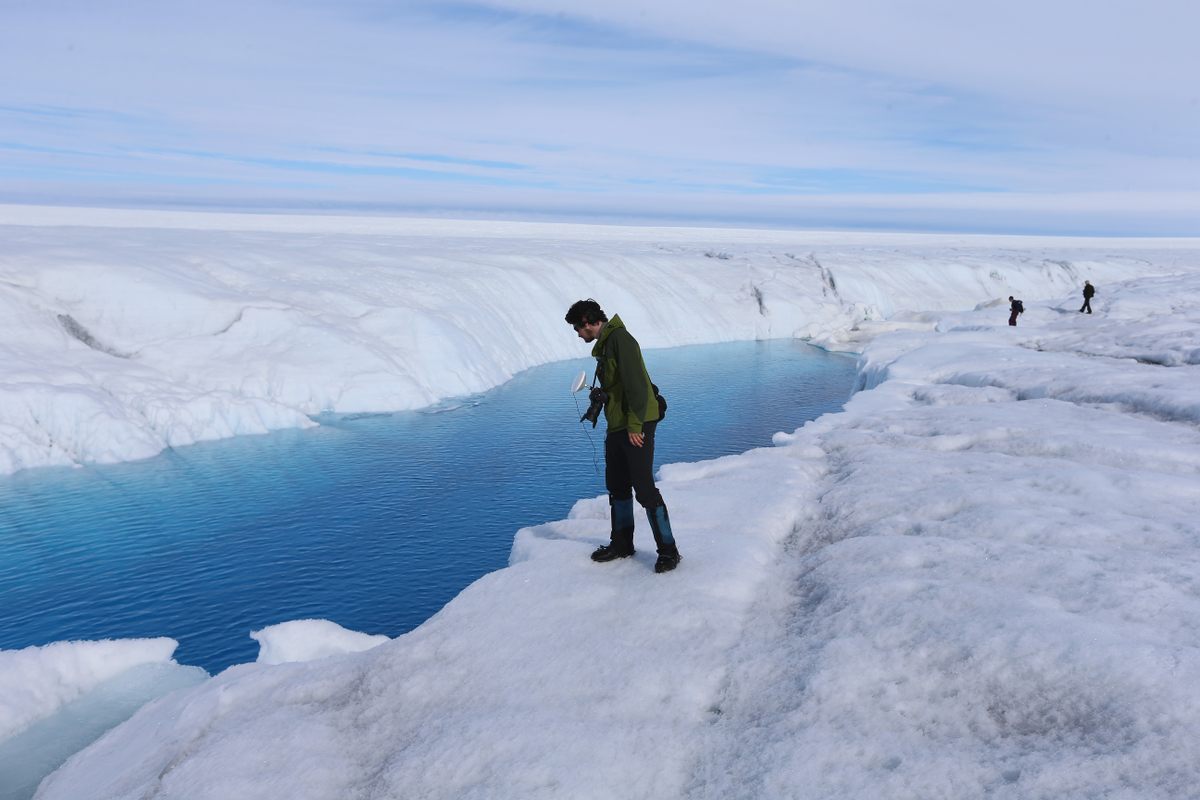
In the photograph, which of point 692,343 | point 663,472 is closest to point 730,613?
point 663,472

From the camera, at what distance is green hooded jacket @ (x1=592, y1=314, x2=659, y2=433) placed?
6.09 meters

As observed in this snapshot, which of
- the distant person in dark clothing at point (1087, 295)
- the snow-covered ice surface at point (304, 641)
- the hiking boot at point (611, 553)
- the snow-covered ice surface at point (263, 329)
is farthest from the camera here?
the distant person in dark clothing at point (1087, 295)

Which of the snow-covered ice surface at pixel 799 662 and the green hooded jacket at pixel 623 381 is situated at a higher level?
the green hooded jacket at pixel 623 381

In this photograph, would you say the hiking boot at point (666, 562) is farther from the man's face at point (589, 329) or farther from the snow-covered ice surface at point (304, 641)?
the snow-covered ice surface at point (304, 641)

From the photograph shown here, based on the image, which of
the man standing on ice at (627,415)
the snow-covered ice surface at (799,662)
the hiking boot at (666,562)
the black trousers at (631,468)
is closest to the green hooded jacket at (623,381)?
the man standing on ice at (627,415)

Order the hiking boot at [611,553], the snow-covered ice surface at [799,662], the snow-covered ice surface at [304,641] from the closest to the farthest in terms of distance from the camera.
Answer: the snow-covered ice surface at [799,662] < the hiking boot at [611,553] < the snow-covered ice surface at [304,641]

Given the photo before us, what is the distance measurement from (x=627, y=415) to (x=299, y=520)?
494 inches

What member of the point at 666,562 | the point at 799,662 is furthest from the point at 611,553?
the point at 799,662

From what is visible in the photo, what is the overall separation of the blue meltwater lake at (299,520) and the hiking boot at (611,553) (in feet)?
1.76


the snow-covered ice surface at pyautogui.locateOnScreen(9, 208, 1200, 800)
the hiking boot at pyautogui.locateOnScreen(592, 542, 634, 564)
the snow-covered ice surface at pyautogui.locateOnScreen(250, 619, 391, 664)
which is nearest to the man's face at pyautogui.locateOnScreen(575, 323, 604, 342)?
the hiking boot at pyautogui.locateOnScreen(592, 542, 634, 564)

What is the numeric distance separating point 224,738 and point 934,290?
7182 centimetres

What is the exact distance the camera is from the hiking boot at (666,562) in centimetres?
633

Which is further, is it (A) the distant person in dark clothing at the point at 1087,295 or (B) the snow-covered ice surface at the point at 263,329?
(A) the distant person in dark clothing at the point at 1087,295

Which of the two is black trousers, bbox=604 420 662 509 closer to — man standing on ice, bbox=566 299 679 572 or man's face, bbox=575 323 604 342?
man standing on ice, bbox=566 299 679 572
